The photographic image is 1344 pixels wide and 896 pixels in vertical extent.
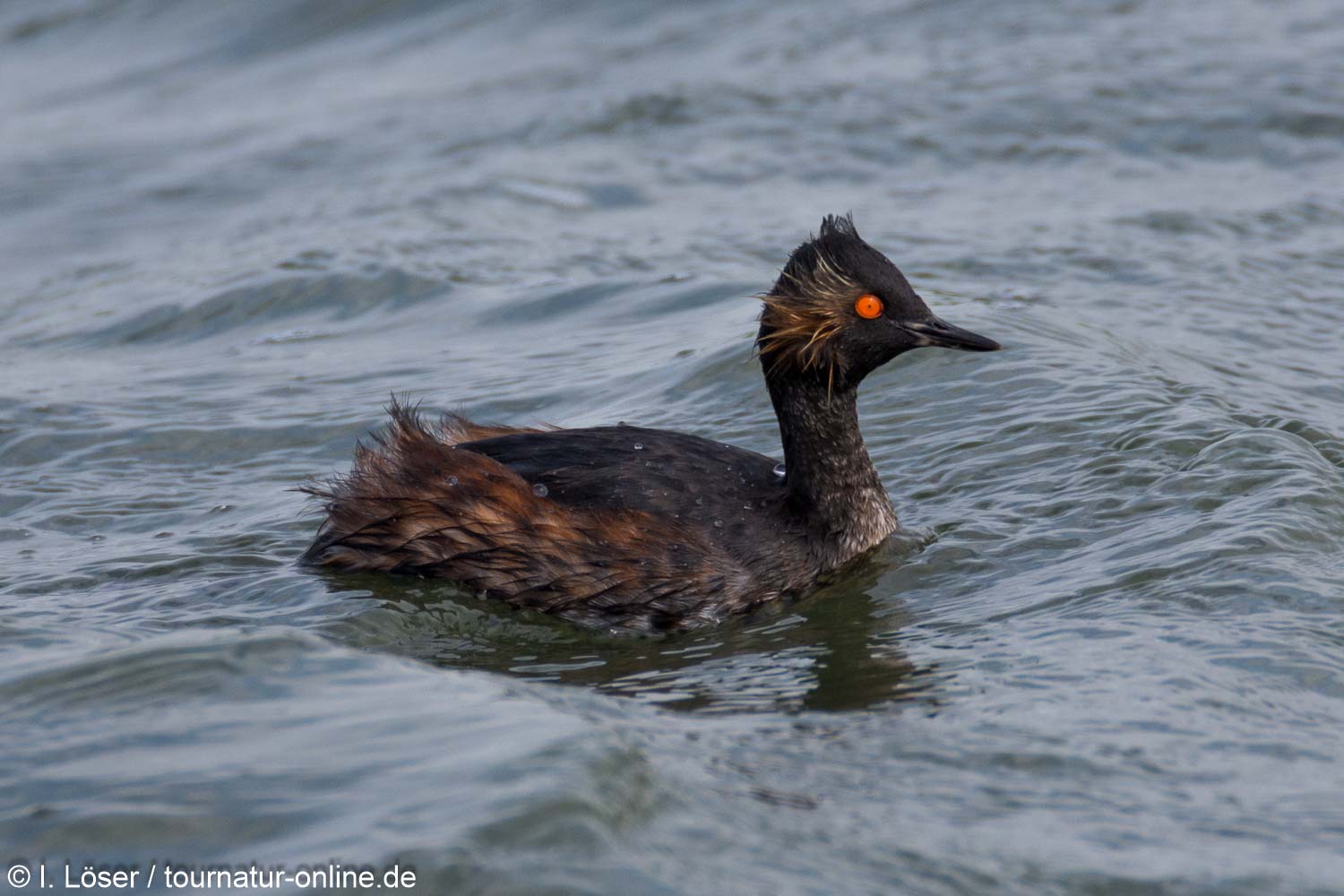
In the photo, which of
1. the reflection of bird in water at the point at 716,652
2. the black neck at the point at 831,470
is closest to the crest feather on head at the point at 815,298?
the black neck at the point at 831,470

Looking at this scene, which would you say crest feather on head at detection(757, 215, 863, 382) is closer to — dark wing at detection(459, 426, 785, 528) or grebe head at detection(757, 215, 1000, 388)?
grebe head at detection(757, 215, 1000, 388)

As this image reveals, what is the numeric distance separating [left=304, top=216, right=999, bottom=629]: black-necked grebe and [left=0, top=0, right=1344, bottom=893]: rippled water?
0.58 ft

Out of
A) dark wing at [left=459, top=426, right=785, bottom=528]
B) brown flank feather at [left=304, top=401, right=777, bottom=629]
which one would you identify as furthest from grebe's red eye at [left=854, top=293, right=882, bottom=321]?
brown flank feather at [left=304, top=401, right=777, bottom=629]

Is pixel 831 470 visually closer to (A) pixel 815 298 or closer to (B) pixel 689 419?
(A) pixel 815 298

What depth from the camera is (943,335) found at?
6.78 m

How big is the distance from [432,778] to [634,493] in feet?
7.03

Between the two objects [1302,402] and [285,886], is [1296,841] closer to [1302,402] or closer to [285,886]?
[285,886]

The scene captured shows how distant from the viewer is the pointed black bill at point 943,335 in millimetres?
6707

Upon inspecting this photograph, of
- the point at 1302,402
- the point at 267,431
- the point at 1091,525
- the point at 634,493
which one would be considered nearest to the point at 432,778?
the point at 634,493

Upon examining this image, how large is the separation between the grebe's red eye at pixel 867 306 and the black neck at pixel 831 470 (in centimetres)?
34

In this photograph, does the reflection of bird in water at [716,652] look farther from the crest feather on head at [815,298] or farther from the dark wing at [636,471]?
the crest feather on head at [815,298]

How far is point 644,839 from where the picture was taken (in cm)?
429

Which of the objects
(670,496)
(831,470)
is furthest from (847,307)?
(670,496)

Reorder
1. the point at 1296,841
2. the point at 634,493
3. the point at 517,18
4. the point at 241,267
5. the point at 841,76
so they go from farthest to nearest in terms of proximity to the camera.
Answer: the point at 517,18 < the point at 841,76 < the point at 241,267 < the point at 634,493 < the point at 1296,841
